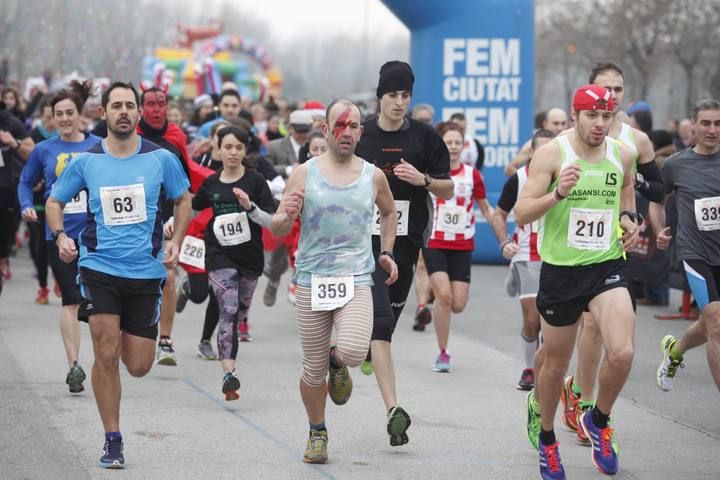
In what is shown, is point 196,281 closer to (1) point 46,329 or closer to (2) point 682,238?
(1) point 46,329

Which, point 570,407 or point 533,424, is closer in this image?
point 533,424

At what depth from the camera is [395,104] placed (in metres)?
8.01

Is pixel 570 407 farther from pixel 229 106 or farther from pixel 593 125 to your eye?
pixel 229 106

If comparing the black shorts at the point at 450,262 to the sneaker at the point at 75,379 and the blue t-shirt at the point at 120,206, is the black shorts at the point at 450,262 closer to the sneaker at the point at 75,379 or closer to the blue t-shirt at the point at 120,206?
the sneaker at the point at 75,379

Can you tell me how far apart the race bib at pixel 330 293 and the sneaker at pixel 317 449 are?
0.70m

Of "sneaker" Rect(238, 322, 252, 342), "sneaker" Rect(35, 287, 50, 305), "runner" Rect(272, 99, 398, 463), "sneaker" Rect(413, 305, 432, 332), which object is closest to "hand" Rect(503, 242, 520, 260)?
"runner" Rect(272, 99, 398, 463)

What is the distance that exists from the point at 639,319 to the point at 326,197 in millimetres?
7999

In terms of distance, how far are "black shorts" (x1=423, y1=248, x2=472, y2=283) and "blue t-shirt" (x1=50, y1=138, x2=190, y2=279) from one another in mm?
3664

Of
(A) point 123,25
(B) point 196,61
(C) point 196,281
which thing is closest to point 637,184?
(C) point 196,281

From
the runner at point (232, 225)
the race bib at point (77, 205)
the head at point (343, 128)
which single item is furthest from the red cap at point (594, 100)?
the race bib at point (77, 205)

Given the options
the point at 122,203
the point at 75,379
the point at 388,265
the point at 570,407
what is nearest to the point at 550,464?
the point at 388,265

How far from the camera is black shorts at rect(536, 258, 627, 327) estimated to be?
22.4ft

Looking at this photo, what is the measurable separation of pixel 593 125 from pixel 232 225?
364 centimetres

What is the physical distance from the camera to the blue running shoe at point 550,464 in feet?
21.8
